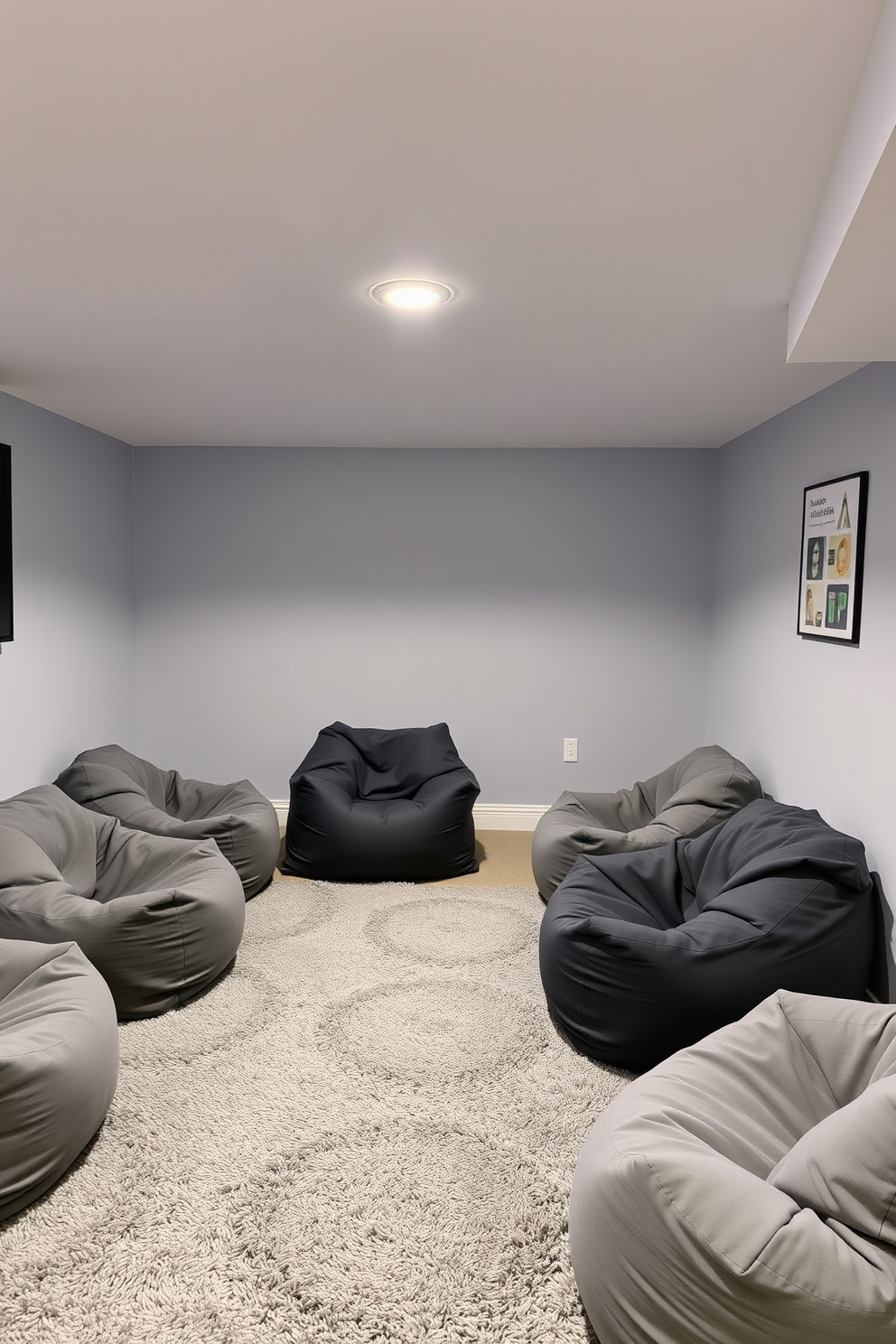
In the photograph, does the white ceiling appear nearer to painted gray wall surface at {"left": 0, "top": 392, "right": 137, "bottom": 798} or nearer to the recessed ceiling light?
the recessed ceiling light

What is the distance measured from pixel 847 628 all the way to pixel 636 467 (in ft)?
7.38

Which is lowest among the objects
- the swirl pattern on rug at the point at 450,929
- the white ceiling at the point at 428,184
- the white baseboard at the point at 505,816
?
the swirl pattern on rug at the point at 450,929

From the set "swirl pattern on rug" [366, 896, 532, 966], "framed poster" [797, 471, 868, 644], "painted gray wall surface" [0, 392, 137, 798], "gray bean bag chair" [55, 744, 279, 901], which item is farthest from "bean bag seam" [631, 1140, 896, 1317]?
"painted gray wall surface" [0, 392, 137, 798]

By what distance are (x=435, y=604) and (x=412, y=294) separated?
2.83 metres

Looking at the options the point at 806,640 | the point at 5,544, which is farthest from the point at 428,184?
the point at 5,544

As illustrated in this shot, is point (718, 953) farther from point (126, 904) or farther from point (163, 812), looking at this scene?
point (163, 812)

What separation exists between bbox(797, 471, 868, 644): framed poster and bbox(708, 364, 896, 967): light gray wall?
48mm

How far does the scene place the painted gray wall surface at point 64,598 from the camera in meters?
3.82

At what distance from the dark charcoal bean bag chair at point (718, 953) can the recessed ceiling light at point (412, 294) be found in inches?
73.5

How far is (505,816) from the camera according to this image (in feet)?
17.3

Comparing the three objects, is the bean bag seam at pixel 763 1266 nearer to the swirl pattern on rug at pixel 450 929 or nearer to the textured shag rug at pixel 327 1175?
the textured shag rug at pixel 327 1175

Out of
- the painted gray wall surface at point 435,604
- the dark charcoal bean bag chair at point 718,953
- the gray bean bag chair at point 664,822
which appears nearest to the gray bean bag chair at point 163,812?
the painted gray wall surface at point 435,604

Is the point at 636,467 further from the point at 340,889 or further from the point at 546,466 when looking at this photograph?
the point at 340,889

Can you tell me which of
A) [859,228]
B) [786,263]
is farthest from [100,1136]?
[786,263]
